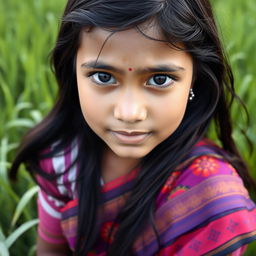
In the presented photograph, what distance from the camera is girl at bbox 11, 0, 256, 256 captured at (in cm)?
76

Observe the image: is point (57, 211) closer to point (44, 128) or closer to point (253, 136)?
point (44, 128)

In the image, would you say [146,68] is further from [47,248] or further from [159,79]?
[47,248]

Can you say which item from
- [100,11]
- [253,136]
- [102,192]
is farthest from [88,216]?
[253,136]

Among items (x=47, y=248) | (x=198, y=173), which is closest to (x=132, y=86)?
(x=198, y=173)

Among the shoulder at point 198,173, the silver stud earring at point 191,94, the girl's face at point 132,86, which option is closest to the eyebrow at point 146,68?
the girl's face at point 132,86

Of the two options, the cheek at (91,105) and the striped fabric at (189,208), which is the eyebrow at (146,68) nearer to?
the cheek at (91,105)

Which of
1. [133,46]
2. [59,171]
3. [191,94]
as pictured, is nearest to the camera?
[133,46]

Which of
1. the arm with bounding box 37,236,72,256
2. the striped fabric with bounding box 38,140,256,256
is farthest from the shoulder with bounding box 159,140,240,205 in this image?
the arm with bounding box 37,236,72,256

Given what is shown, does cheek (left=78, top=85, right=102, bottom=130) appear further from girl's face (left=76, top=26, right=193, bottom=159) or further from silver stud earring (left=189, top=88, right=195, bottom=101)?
silver stud earring (left=189, top=88, right=195, bottom=101)

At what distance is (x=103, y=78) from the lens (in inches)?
31.4

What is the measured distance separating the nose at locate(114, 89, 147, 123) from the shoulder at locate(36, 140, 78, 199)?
343mm

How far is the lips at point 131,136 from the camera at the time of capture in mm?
815

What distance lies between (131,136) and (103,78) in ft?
0.41

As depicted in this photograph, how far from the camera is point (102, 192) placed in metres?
1.04
